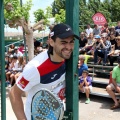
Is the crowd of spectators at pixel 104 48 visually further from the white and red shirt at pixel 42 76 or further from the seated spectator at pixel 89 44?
the white and red shirt at pixel 42 76

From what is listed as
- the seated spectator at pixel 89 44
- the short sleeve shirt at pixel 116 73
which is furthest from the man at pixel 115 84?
the seated spectator at pixel 89 44

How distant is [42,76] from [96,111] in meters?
5.57

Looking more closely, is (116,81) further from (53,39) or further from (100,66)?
(53,39)

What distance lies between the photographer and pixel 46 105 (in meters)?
2.04

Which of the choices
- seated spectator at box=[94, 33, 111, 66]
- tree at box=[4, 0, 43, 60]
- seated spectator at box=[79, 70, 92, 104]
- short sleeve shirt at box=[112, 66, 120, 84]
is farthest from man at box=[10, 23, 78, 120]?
seated spectator at box=[94, 33, 111, 66]

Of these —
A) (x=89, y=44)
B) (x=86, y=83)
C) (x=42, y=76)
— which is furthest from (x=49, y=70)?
(x=89, y=44)

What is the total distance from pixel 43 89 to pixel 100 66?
844cm

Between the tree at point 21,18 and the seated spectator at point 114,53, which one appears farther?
the seated spectator at point 114,53

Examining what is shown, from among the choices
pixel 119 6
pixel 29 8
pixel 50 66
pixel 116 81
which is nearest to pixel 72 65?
pixel 50 66

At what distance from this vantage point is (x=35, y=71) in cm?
207

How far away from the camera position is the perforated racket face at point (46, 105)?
1997 mm

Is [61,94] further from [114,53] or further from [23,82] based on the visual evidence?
[114,53]

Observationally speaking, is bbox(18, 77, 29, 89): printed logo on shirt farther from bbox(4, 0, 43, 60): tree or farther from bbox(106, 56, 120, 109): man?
bbox(4, 0, 43, 60): tree

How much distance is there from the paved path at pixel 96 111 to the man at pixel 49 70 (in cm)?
438
